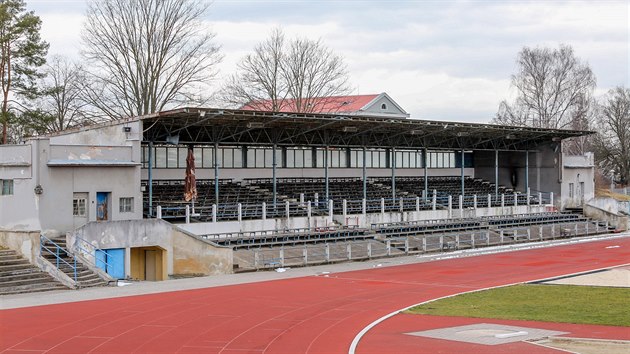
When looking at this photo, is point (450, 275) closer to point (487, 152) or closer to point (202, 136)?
point (202, 136)

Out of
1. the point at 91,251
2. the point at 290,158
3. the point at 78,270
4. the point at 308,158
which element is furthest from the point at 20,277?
the point at 308,158

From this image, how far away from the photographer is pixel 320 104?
269 ft

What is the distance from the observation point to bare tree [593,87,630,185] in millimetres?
100688

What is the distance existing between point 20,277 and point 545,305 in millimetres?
17779

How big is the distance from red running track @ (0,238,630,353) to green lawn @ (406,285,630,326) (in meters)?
1.71

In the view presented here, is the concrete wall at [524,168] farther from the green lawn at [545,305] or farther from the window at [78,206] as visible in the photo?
the window at [78,206]

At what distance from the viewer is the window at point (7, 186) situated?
34.2 metres

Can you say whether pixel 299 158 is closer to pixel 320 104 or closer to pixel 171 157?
pixel 171 157

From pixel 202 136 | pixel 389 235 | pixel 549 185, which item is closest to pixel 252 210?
pixel 202 136

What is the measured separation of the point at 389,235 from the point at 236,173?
1100cm

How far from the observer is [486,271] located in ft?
124

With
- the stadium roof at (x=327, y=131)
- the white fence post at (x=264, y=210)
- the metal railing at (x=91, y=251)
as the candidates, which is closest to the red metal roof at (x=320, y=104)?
the stadium roof at (x=327, y=131)

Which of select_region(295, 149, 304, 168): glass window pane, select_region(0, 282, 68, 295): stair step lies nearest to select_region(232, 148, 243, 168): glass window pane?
select_region(295, 149, 304, 168): glass window pane

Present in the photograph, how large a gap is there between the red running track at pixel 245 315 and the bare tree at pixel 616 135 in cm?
6842
